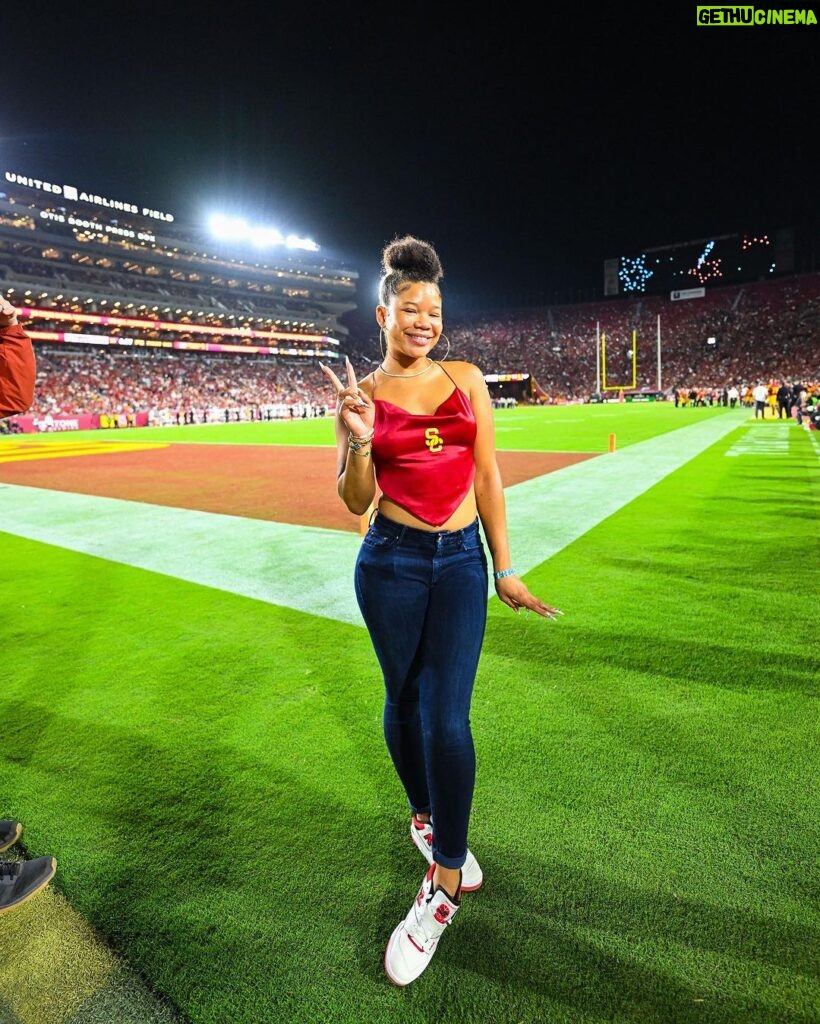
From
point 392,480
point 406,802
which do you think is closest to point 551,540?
point 406,802

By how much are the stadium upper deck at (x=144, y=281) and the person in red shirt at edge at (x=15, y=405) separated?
61314 millimetres

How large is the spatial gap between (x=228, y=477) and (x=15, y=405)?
38.4 feet

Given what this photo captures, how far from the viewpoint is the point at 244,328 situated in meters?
78.1

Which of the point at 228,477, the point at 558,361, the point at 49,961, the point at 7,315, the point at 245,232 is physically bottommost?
the point at 49,961

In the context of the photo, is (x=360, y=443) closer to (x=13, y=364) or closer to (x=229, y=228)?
(x=13, y=364)

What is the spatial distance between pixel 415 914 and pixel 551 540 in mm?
5900

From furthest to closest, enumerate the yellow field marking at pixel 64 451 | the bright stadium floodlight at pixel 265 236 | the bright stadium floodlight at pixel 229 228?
the bright stadium floodlight at pixel 265 236 < the bright stadium floodlight at pixel 229 228 < the yellow field marking at pixel 64 451

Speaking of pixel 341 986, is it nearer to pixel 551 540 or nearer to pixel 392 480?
pixel 392 480

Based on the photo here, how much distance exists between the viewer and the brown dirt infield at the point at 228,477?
1033cm

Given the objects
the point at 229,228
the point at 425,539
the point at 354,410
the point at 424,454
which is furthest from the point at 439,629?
the point at 229,228

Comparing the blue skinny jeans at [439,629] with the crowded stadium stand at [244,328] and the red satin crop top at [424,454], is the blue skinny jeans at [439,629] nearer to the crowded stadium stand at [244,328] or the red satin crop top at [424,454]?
the red satin crop top at [424,454]

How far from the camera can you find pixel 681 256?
87750 millimetres

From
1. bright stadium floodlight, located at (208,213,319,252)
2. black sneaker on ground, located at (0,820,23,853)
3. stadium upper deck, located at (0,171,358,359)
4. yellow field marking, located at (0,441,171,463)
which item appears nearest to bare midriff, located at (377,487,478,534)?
black sneaker on ground, located at (0,820,23,853)

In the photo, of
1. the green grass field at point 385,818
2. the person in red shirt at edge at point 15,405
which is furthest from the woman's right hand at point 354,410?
the green grass field at point 385,818
